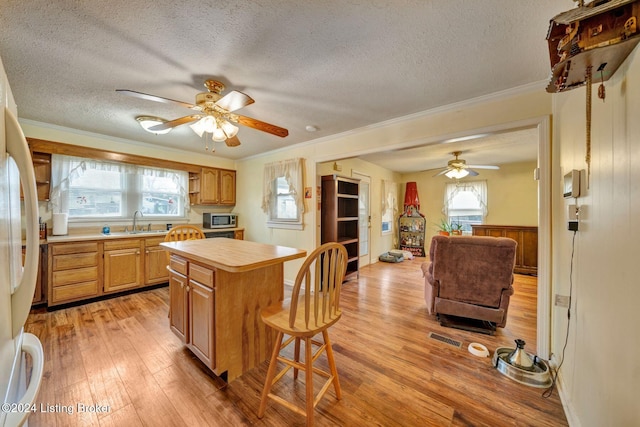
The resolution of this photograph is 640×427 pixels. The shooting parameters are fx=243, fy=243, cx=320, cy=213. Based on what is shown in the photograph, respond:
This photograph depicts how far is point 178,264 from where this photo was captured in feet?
6.84

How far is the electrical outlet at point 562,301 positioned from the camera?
1720 mm

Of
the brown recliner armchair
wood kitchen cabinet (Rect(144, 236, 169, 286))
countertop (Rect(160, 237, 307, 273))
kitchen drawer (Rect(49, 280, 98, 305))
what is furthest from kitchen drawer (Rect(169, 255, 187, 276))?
the brown recliner armchair

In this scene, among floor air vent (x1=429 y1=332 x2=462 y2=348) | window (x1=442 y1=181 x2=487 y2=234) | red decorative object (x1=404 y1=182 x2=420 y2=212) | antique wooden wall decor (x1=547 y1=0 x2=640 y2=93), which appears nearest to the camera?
antique wooden wall decor (x1=547 y1=0 x2=640 y2=93)

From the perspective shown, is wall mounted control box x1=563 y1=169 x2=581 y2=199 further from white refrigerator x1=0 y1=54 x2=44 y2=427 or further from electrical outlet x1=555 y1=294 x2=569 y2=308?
white refrigerator x1=0 y1=54 x2=44 y2=427

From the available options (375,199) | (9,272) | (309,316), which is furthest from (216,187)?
(9,272)

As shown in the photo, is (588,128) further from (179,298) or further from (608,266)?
(179,298)

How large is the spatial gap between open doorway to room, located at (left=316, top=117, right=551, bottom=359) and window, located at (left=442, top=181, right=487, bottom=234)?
0.89ft

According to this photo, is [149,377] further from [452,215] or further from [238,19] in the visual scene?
[452,215]

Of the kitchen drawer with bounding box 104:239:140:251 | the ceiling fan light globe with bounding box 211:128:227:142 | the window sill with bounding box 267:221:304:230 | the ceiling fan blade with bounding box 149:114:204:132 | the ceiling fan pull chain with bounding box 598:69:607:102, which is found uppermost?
the ceiling fan blade with bounding box 149:114:204:132

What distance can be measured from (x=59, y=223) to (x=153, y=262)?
4.00 feet

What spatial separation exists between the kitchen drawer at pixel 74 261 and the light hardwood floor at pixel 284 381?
561mm

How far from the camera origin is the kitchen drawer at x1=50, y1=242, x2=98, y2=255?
9.69 feet

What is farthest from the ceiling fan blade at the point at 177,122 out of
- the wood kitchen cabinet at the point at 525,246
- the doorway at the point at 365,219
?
the wood kitchen cabinet at the point at 525,246

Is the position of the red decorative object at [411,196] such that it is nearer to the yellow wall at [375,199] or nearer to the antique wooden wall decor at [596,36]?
the yellow wall at [375,199]
